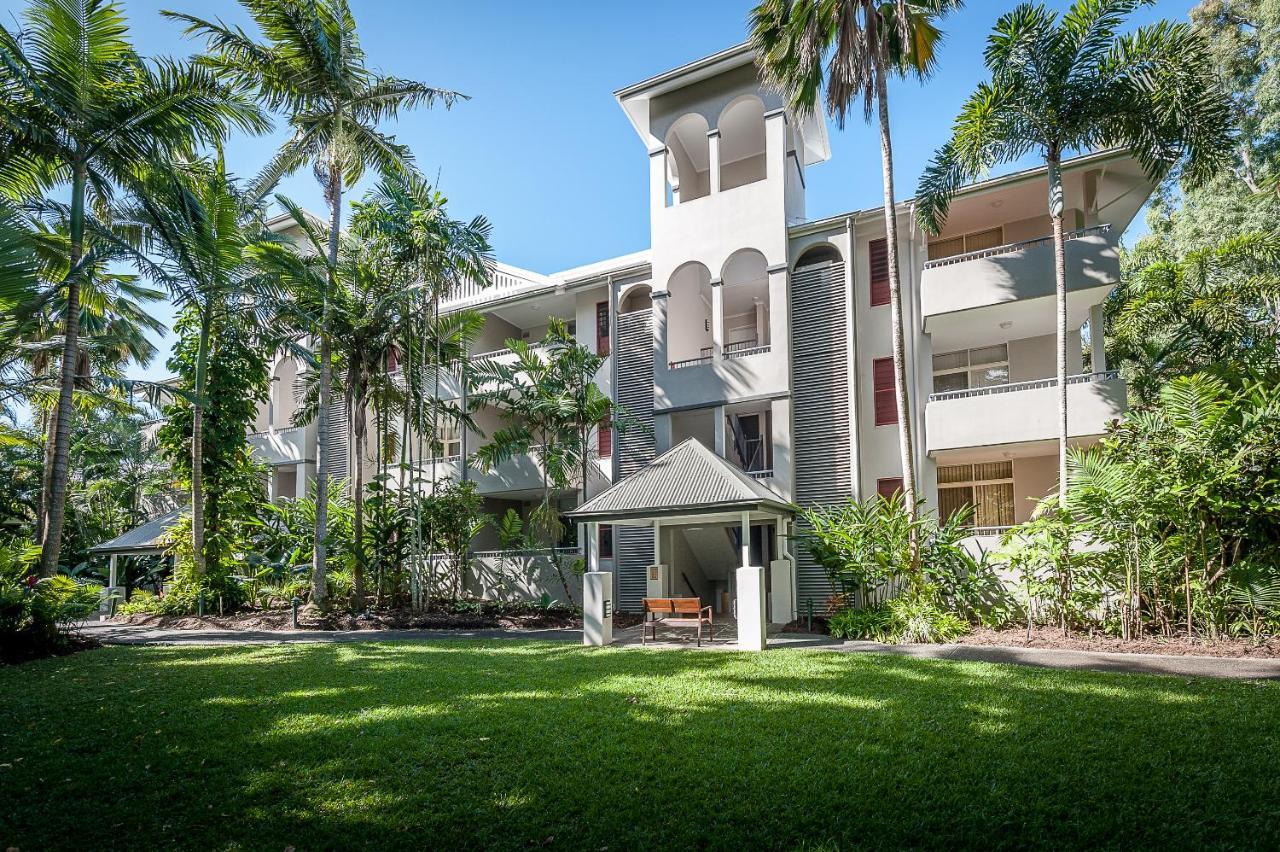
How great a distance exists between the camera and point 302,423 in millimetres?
21078

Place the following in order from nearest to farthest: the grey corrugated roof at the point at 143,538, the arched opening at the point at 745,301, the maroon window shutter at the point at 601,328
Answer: the arched opening at the point at 745,301 < the maroon window shutter at the point at 601,328 < the grey corrugated roof at the point at 143,538

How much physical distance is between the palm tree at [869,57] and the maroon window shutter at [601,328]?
341 inches

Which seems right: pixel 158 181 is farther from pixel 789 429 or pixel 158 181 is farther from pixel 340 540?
pixel 789 429

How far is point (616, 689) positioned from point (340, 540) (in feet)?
45.2

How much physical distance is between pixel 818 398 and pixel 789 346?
4.90ft

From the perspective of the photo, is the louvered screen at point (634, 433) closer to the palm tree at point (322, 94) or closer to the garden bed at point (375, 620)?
the garden bed at point (375, 620)

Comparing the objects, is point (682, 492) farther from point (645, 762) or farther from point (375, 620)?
point (645, 762)

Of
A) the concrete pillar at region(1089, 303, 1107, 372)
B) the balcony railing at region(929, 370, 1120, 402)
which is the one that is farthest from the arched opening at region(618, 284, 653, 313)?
the concrete pillar at region(1089, 303, 1107, 372)

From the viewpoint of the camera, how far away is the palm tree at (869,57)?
14.2m

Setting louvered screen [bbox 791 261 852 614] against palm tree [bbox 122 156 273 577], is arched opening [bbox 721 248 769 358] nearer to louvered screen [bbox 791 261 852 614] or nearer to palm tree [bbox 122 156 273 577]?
louvered screen [bbox 791 261 852 614]

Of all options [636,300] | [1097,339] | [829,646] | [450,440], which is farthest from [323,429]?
[1097,339]

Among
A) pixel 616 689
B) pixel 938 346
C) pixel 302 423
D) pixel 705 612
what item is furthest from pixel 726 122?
pixel 616 689

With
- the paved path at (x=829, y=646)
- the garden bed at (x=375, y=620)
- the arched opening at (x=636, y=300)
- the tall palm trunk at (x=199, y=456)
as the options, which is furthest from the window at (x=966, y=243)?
the tall palm trunk at (x=199, y=456)

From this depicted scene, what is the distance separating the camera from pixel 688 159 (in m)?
21.4
